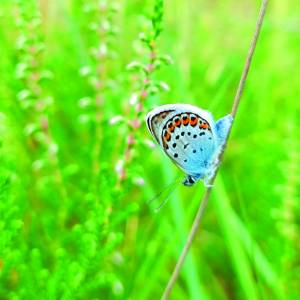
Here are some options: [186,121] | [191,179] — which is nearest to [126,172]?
[191,179]

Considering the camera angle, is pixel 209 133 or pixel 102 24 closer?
pixel 209 133

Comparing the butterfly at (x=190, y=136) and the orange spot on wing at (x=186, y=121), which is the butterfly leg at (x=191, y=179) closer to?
the butterfly at (x=190, y=136)

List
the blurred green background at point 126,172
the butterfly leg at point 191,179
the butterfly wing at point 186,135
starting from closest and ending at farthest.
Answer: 1. the butterfly wing at point 186,135
2. the butterfly leg at point 191,179
3. the blurred green background at point 126,172

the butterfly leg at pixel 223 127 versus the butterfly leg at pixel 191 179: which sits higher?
the butterfly leg at pixel 223 127

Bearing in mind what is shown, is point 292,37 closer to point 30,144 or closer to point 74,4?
point 74,4

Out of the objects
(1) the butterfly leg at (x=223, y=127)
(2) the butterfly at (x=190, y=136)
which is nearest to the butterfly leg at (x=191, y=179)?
(2) the butterfly at (x=190, y=136)

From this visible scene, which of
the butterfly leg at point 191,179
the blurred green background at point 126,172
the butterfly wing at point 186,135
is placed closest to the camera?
the butterfly wing at point 186,135

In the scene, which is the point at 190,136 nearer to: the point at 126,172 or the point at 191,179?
the point at 191,179

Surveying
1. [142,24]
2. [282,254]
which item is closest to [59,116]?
[282,254]
